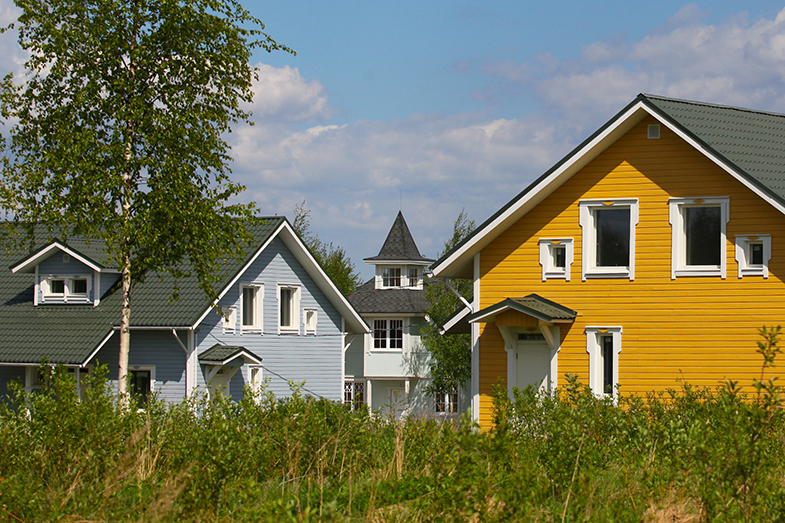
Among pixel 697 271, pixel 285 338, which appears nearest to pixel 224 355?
pixel 285 338

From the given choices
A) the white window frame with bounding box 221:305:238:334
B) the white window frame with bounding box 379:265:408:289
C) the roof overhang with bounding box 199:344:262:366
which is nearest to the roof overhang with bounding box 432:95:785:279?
the roof overhang with bounding box 199:344:262:366

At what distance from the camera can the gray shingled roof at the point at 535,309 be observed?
57.7 feet

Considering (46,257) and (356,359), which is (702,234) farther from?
(356,359)

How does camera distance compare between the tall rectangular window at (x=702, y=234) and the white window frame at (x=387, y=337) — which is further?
the white window frame at (x=387, y=337)

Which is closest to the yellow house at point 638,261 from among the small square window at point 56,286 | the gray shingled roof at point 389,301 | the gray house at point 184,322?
the gray house at point 184,322

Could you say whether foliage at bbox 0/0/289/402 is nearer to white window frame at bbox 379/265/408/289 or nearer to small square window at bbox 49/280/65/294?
small square window at bbox 49/280/65/294

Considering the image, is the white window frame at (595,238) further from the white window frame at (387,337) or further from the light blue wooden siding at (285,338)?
the white window frame at (387,337)

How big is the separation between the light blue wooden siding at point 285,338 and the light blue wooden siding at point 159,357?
0.70 metres

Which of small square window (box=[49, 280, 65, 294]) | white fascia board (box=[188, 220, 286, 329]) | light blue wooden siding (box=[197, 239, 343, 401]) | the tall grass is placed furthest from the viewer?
small square window (box=[49, 280, 65, 294])

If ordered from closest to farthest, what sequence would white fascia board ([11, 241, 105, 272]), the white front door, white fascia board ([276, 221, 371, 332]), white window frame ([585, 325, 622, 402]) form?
white window frame ([585, 325, 622, 402]), the white front door, white fascia board ([11, 241, 105, 272]), white fascia board ([276, 221, 371, 332])

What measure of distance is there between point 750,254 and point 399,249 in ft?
95.4

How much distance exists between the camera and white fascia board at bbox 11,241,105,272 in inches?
1027

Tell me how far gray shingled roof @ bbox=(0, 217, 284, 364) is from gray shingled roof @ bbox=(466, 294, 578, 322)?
33.1ft

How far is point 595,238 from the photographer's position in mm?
18656
